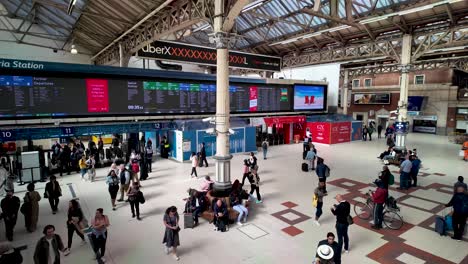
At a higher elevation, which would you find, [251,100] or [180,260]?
[251,100]

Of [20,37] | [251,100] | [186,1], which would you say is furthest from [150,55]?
[20,37]

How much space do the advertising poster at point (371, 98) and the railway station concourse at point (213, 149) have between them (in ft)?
27.6

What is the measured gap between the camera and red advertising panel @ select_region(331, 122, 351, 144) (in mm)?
21766

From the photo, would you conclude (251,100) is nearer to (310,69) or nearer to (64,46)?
(310,69)

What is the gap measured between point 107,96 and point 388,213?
486 inches

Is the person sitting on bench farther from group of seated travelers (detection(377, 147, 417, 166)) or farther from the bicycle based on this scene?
group of seated travelers (detection(377, 147, 417, 166))

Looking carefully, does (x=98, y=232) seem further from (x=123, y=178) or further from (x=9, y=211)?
(x=123, y=178)

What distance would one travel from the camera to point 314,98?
2241 centimetres

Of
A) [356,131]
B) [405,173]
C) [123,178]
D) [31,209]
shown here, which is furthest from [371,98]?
[31,209]

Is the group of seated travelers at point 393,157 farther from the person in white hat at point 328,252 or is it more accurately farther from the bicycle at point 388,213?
the person in white hat at point 328,252

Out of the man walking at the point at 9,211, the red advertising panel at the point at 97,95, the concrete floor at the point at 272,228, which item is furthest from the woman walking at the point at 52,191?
the red advertising panel at the point at 97,95

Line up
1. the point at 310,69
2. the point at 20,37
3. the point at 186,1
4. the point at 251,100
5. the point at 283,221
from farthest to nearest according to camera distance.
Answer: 1. the point at 310,69
2. the point at 20,37
3. the point at 251,100
4. the point at 186,1
5. the point at 283,221

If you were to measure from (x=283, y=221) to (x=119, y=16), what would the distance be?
12233 millimetres

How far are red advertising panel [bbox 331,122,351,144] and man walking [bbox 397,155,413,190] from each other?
11409 millimetres
